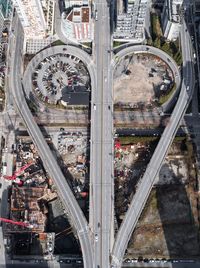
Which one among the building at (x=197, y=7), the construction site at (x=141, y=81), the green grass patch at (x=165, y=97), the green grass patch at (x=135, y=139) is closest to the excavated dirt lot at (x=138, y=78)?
the construction site at (x=141, y=81)

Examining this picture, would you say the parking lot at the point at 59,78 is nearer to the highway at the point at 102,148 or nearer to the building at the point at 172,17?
the highway at the point at 102,148

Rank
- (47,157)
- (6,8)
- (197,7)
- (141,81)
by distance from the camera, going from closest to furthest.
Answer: (47,157) < (141,81) < (6,8) < (197,7)

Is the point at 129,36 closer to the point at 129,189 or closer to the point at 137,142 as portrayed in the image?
the point at 137,142

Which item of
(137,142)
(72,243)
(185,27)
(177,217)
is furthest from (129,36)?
(72,243)

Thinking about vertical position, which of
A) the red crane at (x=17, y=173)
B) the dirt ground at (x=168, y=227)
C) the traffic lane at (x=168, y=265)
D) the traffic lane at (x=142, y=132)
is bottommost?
the traffic lane at (x=168, y=265)

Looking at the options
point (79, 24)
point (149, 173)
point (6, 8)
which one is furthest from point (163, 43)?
point (6, 8)

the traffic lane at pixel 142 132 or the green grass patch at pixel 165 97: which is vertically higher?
the green grass patch at pixel 165 97

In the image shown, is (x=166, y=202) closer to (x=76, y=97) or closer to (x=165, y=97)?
(x=165, y=97)
